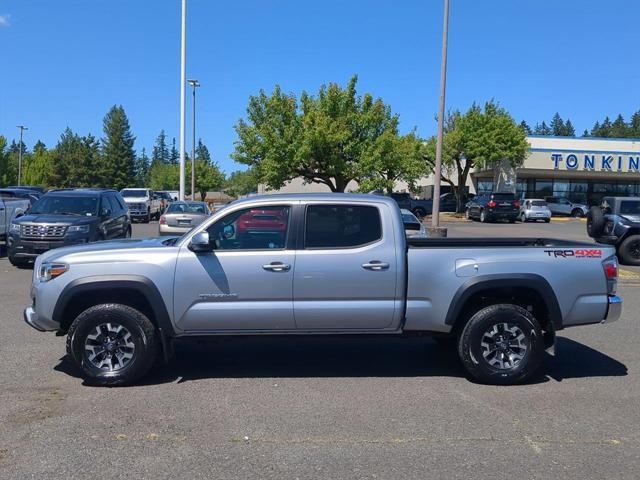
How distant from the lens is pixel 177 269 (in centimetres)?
595

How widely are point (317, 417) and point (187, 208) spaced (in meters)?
17.3

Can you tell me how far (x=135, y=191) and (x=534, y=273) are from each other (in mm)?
32159

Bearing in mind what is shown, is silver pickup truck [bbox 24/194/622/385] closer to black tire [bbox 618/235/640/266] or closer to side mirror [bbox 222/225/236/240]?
side mirror [bbox 222/225/236/240]

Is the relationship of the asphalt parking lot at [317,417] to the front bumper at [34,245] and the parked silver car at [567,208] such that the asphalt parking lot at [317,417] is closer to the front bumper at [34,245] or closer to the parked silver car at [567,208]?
the front bumper at [34,245]

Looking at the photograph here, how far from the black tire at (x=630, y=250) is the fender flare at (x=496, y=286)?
39.2 feet

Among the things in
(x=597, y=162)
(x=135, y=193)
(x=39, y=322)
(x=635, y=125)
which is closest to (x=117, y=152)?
(x=135, y=193)

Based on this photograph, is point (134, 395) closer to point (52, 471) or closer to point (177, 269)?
point (177, 269)

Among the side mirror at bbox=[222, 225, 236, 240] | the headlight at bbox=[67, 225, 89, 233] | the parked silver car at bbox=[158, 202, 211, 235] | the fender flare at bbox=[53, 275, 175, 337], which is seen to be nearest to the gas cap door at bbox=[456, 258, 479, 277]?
the side mirror at bbox=[222, 225, 236, 240]

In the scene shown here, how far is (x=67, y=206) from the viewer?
1475 centimetres

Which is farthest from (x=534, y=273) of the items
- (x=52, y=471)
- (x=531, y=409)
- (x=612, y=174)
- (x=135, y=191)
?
(x=612, y=174)

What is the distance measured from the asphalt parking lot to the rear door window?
1.40 metres

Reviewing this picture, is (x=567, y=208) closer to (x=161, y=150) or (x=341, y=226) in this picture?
(x=341, y=226)

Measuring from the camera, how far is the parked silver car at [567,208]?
4781 centimetres

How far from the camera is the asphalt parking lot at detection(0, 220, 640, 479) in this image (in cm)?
435
